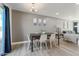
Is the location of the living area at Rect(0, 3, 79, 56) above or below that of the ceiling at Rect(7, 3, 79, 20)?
below

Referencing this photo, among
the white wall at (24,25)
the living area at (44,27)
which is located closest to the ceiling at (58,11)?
the living area at (44,27)

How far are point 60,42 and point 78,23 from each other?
112 centimetres

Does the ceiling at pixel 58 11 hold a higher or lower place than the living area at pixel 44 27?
higher

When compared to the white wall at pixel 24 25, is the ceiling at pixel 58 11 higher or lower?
higher

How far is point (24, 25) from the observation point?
4137 mm

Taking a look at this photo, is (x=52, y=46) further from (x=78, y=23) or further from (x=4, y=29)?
(x=4, y=29)

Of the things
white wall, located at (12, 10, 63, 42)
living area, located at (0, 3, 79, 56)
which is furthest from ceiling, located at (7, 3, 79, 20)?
white wall, located at (12, 10, 63, 42)

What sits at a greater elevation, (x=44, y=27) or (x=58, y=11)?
(x=58, y=11)

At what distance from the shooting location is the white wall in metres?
4.00

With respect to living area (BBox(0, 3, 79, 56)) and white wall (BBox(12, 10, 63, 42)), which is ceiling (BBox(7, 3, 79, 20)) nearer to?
living area (BBox(0, 3, 79, 56))

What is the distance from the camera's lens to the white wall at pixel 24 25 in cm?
400

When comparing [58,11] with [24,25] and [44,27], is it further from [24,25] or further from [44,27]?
[24,25]

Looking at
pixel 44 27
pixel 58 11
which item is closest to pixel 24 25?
pixel 44 27

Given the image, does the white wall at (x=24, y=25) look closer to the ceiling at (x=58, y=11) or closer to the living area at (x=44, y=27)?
the living area at (x=44, y=27)
